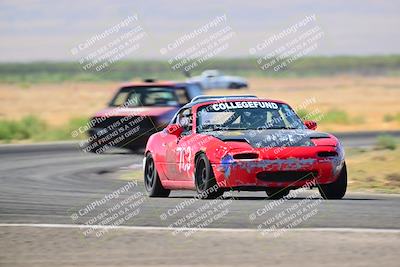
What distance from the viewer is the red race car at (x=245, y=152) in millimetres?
16188

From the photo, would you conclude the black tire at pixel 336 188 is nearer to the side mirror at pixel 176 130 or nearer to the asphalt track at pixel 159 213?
the asphalt track at pixel 159 213

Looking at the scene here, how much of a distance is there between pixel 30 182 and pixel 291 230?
10.0m

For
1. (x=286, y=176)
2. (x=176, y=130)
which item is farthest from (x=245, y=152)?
(x=176, y=130)

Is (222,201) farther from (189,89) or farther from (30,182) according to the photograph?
(189,89)

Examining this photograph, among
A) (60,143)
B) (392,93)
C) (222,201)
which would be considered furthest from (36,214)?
(392,93)

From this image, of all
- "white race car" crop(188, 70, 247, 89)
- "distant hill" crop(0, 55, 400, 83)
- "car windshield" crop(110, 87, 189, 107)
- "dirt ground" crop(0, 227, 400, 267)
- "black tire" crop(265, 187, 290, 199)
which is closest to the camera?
"dirt ground" crop(0, 227, 400, 267)

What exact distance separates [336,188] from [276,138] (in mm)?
1186

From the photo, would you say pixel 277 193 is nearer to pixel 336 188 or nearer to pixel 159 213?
pixel 336 188

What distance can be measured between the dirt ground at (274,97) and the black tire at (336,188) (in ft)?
98.8

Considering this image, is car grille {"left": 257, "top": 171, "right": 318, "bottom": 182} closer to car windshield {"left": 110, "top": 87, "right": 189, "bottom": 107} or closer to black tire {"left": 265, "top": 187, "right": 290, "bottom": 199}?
black tire {"left": 265, "top": 187, "right": 290, "bottom": 199}

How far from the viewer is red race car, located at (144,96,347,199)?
16.2 meters

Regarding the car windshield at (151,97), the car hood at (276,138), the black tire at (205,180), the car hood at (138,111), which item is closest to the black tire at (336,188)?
the car hood at (276,138)

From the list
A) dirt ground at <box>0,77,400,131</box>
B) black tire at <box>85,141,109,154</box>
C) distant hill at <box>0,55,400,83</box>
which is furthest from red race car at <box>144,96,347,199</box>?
distant hill at <box>0,55,400,83</box>

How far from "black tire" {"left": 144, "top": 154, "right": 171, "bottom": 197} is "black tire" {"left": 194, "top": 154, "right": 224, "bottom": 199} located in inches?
60.0
